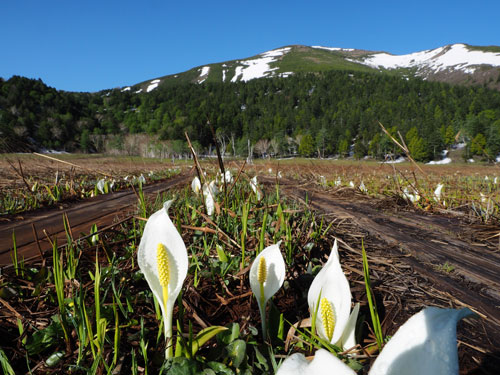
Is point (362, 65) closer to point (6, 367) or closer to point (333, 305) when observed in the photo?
point (333, 305)

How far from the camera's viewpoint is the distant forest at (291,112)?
55.6 m

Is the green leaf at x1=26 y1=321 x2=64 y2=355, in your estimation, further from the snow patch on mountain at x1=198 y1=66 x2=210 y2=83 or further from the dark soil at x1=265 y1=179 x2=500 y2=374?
the snow patch on mountain at x1=198 y1=66 x2=210 y2=83

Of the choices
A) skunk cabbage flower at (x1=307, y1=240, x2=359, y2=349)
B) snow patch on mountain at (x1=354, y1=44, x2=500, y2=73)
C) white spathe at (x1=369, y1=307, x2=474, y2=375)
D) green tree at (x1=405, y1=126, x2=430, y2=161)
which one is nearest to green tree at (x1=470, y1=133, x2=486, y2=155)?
skunk cabbage flower at (x1=307, y1=240, x2=359, y2=349)

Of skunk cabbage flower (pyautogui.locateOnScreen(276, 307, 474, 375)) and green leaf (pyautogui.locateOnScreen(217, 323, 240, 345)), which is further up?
skunk cabbage flower (pyautogui.locateOnScreen(276, 307, 474, 375))

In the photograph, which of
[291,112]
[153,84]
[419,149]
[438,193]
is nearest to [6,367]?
[438,193]

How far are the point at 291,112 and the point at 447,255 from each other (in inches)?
3544

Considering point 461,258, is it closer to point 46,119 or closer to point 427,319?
point 427,319

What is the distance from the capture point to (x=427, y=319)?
39cm

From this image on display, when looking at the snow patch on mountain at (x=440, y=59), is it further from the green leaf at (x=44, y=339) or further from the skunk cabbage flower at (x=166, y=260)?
the green leaf at (x=44, y=339)

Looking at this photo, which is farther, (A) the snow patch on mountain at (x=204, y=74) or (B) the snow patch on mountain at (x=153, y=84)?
(A) the snow patch on mountain at (x=204, y=74)

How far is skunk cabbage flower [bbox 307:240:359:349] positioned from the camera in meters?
0.68

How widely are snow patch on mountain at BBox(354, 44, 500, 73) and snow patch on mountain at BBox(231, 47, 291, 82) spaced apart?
163 feet

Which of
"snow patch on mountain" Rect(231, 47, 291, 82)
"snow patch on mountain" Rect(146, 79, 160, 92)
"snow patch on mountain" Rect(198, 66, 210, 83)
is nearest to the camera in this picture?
"snow patch on mountain" Rect(231, 47, 291, 82)

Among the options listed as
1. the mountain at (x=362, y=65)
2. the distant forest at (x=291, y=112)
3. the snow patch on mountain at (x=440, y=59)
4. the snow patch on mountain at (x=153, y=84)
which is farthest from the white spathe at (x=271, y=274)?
the snow patch on mountain at (x=440, y=59)
